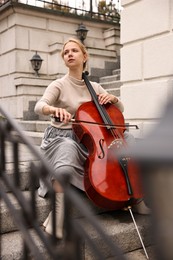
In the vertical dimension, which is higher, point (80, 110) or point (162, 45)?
point (162, 45)

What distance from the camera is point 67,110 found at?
3.07 m

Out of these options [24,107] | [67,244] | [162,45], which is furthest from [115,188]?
[24,107]

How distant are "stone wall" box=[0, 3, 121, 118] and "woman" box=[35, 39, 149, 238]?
3724mm

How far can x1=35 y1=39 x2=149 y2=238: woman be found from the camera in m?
2.65

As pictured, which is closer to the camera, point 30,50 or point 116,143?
point 116,143

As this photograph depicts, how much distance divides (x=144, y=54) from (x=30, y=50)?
3.94m

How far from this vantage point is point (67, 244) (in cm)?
103

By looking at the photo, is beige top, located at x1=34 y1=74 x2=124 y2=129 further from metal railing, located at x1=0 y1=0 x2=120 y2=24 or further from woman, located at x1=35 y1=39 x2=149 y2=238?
metal railing, located at x1=0 y1=0 x2=120 y2=24

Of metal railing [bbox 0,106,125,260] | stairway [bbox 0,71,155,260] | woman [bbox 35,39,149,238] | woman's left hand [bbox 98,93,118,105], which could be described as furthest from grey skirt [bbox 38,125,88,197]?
metal railing [bbox 0,106,125,260]

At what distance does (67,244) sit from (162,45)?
9.93ft

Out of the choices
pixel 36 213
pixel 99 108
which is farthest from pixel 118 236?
pixel 36 213

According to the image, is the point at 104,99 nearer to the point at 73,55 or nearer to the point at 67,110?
the point at 67,110

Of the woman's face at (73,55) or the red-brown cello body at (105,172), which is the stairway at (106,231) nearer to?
the red-brown cello body at (105,172)

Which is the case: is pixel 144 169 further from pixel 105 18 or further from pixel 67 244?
pixel 105 18
